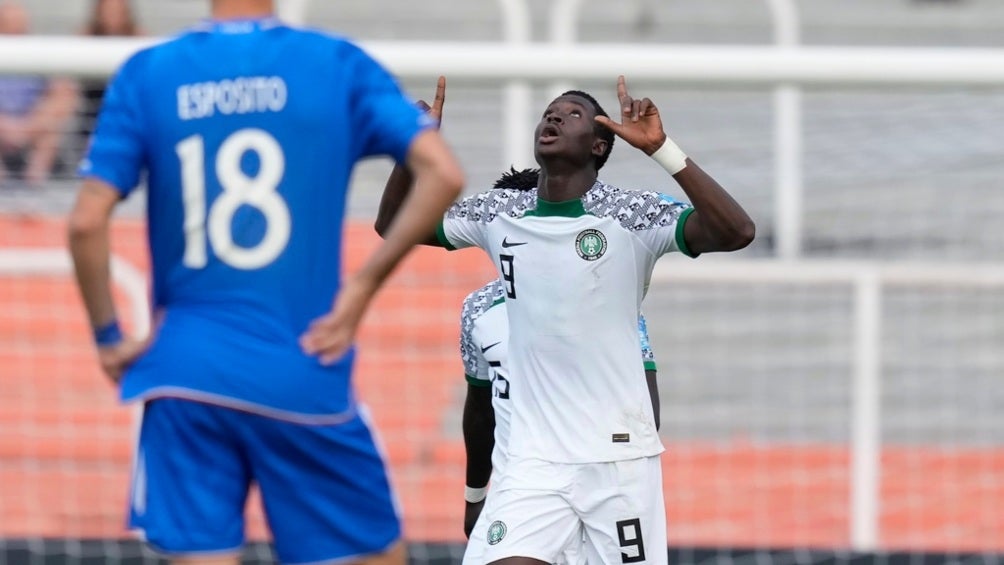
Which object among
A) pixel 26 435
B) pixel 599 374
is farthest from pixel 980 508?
pixel 26 435

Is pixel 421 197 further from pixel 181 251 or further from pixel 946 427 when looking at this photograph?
pixel 946 427

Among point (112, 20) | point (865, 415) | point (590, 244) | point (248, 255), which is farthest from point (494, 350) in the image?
point (112, 20)

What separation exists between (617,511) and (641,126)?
120 cm

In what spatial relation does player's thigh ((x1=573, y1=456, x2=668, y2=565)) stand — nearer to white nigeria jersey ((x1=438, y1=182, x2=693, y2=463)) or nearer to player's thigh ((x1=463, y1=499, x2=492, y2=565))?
white nigeria jersey ((x1=438, y1=182, x2=693, y2=463))

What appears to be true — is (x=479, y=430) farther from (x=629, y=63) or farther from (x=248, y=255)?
(x=248, y=255)

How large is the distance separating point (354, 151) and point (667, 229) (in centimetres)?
165

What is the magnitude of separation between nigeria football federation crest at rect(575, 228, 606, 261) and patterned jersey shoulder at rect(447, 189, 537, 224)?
213 mm

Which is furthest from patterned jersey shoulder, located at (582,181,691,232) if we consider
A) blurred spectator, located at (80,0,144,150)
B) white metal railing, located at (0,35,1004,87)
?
blurred spectator, located at (80,0,144,150)

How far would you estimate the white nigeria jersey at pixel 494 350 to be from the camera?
5.83 m

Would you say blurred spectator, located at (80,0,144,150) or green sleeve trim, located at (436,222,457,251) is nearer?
green sleeve trim, located at (436,222,457,251)

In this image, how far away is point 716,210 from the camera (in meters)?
5.20

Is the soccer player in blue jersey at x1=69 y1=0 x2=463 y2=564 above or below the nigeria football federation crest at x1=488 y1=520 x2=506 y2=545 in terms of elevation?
above

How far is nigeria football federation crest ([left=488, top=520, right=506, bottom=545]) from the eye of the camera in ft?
18.0

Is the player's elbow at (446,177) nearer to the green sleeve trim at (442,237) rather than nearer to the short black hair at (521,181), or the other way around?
the green sleeve trim at (442,237)
